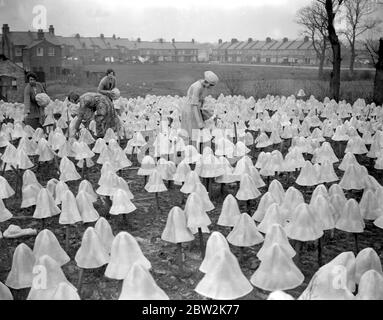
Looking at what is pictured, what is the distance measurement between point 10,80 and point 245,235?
21785 mm

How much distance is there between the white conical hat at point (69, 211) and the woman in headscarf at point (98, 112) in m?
4.71

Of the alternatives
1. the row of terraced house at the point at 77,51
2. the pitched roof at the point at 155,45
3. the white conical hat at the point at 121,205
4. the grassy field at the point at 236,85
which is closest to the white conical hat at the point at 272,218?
the white conical hat at the point at 121,205

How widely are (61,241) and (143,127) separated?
232 inches

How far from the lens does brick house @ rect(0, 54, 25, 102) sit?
878 inches

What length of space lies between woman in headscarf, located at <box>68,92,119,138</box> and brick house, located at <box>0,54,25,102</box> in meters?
13.8

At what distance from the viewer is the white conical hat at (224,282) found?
3.07m

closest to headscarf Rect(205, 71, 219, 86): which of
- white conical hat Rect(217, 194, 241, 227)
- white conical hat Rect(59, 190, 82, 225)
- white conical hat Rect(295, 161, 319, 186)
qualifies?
white conical hat Rect(295, 161, 319, 186)

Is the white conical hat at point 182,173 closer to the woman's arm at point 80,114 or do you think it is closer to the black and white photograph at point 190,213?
the black and white photograph at point 190,213

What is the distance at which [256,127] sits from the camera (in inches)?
432

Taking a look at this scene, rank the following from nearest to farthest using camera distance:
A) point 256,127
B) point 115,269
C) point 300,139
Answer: point 115,269 < point 300,139 < point 256,127

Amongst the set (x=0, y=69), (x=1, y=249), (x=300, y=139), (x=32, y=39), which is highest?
(x=32, y=39)

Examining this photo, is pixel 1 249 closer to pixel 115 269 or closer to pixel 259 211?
pixel 115 269

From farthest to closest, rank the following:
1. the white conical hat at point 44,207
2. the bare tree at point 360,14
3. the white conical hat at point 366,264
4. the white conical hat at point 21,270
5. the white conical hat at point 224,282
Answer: the bare tree at point 360,14, the white conical hat at point 44,207, the white conical hat at point 21,270, the white conical hat at point 366,264, the white conical hat at point 224,282

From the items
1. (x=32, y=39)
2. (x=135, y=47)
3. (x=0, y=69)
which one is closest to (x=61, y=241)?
(x=0, y=69)
